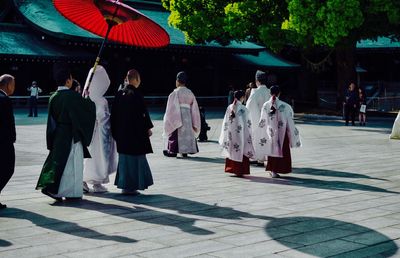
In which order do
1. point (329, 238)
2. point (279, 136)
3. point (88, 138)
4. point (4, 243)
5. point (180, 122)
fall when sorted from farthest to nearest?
point (180, 122) → point (279, 136) → point (88, 138) → point (329, 238) → point (4, 243)

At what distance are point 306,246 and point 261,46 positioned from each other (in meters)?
35.2

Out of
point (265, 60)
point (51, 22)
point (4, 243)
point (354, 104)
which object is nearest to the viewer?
point (4, 243)

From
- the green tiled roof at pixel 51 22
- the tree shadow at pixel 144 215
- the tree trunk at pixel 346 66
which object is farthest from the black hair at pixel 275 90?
the green tiled roof at pixel 51 22

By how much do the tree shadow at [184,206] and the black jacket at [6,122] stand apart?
58.9 inches

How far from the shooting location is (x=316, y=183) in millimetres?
9180

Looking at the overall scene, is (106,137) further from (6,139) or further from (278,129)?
(278,129)

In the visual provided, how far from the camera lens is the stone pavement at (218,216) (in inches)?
213

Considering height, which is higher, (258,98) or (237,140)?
(258,98)

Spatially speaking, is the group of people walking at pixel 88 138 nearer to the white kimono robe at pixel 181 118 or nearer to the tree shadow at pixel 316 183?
the tree shadow at pixel 316 183

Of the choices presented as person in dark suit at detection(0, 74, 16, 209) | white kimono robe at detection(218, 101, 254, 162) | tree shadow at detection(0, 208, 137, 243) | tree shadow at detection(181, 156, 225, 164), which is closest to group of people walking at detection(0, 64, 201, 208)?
person in dark suit at detection(0, 74, 16, 209)

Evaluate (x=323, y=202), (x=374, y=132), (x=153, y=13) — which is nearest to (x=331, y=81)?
(x=153, y=13)

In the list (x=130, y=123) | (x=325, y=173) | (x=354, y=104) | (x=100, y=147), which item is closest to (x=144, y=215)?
(x=130, y=123)

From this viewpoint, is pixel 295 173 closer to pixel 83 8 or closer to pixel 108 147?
pixel 108 147

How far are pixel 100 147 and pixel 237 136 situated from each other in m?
2.50
